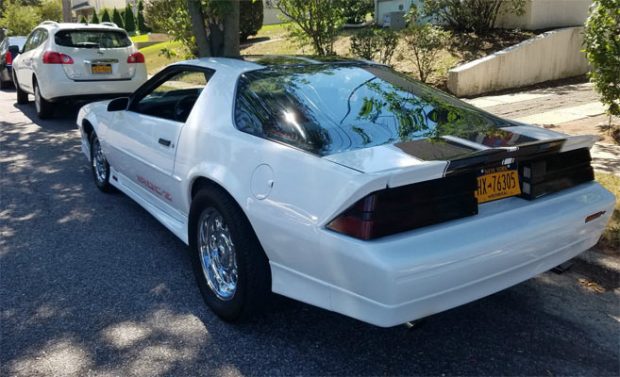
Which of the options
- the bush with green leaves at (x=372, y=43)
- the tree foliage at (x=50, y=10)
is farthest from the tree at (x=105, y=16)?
the bush with green leaves at (x=372, y=43)

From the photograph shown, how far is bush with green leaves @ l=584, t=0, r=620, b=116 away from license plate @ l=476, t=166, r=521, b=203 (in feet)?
15.0

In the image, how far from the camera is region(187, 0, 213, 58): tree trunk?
9.27 meters


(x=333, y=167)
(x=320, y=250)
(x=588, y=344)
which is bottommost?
(x=588, y=344)

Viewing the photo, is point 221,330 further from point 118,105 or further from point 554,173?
point 118,105

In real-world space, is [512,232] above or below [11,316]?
above

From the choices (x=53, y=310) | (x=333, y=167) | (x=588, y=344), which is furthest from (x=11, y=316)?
(x=588, y=344)

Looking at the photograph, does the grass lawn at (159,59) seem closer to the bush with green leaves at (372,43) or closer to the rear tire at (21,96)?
the rear tire at (21,96)

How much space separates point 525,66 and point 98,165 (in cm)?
918

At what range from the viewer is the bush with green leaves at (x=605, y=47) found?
656 centimetres

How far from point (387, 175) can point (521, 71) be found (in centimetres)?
1044

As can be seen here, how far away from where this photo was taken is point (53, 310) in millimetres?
3604

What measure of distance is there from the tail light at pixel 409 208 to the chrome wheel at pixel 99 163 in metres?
3.91

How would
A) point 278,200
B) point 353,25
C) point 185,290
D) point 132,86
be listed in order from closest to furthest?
point 278,200
point 185,290
point 132,86
point 353,25

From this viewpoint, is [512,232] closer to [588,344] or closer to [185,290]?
[588,344]
